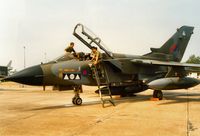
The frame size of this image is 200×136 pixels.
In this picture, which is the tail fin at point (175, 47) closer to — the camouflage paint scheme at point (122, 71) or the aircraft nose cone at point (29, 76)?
the camouflage paint scheme at point (122, 71)

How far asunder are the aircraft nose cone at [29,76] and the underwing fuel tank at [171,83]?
5.01 meters

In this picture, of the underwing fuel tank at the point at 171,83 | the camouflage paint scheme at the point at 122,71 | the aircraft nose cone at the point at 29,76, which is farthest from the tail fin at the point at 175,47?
the aircraft nose cone at the point at 29,76

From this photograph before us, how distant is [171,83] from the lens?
12.0 metres

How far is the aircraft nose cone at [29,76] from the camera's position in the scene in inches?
363

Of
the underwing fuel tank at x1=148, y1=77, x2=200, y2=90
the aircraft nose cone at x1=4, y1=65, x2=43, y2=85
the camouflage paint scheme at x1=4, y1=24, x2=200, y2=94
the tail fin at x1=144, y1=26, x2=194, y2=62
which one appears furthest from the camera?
the tail fin at x1=144, y1=26, x2=194, y2=62

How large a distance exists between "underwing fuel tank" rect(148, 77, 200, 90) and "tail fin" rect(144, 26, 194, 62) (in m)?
3.07

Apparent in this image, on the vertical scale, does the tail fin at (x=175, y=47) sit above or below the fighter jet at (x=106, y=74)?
above

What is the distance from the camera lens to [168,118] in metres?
7.57

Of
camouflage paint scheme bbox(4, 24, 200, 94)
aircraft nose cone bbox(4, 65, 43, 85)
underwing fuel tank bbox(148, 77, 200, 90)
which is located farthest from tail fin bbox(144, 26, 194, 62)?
aircraft nose cone bbox(4, 65, 43, 85)

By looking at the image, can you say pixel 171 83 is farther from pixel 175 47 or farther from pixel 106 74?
pixel 175 47

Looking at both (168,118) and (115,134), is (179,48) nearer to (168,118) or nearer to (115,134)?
(168,118)

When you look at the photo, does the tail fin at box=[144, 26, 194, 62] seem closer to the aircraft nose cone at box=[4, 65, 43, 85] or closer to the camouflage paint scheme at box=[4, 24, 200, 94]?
the camouflage paint scheme at box=[4, 24, 200, 94]

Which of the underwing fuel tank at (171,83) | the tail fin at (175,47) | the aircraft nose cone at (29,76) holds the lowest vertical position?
the underwing fuel tank at (171,83)

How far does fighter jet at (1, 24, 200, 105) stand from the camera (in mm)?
9992
